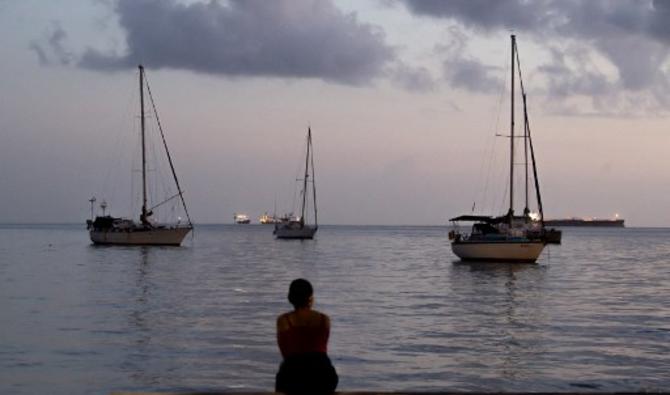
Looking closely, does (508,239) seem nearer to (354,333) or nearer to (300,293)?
(354,333)

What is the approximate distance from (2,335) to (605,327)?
16584mm

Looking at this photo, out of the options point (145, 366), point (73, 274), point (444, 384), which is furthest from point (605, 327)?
point (73, 274)

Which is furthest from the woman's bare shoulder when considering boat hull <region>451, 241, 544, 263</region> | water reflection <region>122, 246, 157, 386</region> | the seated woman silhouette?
boat hull <region>451, 241, 544, 263</region>

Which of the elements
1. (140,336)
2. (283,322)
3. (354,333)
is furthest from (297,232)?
(283,322)

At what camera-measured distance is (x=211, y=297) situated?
34.2 m

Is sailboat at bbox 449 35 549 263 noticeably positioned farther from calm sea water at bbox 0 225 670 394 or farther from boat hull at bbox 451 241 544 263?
calm sea water at bbox 0 225 670 394

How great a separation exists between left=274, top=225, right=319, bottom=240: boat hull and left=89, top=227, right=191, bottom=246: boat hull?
3839 centimetres

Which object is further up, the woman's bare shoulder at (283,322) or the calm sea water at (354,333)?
the woman's bare shoulder at (283,322)

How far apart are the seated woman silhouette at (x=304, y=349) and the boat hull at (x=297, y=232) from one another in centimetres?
11397

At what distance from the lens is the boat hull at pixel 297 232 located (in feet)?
401

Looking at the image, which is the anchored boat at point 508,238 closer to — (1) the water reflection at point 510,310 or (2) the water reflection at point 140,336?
(1) the water reflection at point 510,310

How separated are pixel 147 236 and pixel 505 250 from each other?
125 feet

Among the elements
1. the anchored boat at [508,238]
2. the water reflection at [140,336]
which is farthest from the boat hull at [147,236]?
the water reflection at [140,336]

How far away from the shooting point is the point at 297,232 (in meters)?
124
